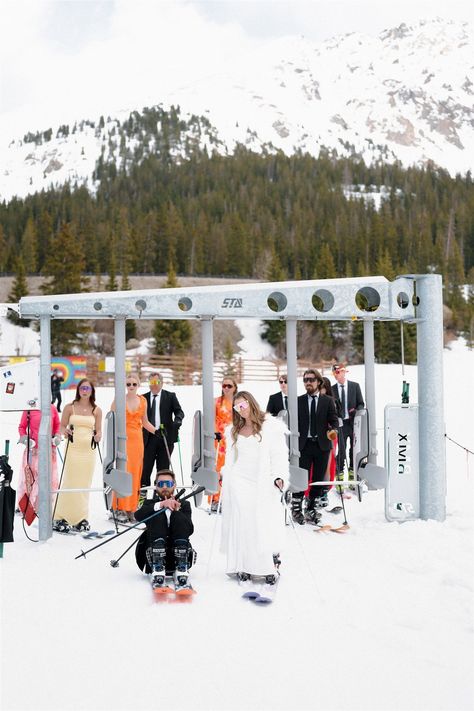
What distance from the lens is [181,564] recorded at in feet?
16.2

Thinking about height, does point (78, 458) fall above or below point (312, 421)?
below

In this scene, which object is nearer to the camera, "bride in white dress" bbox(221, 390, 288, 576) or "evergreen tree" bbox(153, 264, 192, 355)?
"bride in white dress" bbox(221, 390, 288, 576)

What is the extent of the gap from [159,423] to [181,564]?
281 centimetres

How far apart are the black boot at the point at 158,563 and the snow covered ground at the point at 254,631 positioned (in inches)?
5.2

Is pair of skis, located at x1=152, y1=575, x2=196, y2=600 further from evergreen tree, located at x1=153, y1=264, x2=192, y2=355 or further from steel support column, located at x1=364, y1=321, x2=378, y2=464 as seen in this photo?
evergreen tree, located at x1=153, y1=264, x2=192, y2=355

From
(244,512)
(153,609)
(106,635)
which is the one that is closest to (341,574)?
(244,512)

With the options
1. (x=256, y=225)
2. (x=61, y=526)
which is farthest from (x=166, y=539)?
(x=256, y=225)

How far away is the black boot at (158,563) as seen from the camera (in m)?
4.86

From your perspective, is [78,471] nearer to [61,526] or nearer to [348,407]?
[61,526]

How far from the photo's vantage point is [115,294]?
6652 millimetres

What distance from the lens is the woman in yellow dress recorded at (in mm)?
6664

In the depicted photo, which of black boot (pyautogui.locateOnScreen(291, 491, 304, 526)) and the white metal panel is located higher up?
the white metal panel

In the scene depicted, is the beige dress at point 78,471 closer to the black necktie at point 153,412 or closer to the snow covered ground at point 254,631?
the snow covered ground at point 254,631

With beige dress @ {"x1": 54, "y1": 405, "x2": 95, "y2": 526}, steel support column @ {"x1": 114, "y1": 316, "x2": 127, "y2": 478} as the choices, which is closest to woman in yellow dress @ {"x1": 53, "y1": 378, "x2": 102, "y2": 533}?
beige dress @ {"x1": 54, "y1": 405, "x2": 95, "y2": 526}
